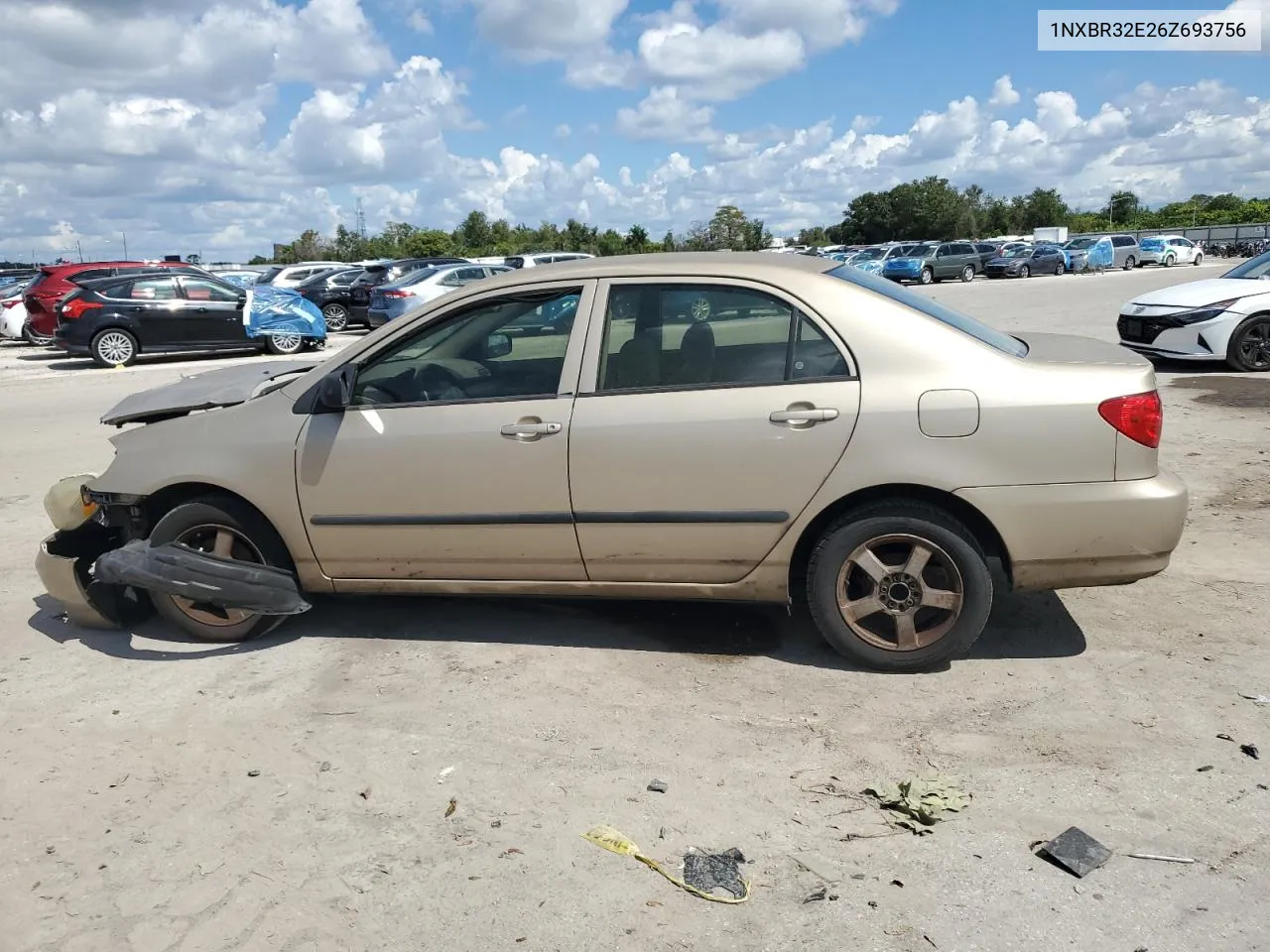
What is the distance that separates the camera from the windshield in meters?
11.9

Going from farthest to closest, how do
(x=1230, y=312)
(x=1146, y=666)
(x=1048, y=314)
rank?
(x=1048, y=314) < (x=1230, y=312) < (x=1146, y=666)

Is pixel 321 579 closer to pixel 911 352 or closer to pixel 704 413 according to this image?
pixel 704 413

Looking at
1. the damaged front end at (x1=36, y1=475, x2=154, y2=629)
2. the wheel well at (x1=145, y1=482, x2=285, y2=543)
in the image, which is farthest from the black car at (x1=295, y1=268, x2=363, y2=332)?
the wheel well at (x1=145, y1=482, x2=285, y2=543)

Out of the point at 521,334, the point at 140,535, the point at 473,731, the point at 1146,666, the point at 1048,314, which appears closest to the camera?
the point at 473,731

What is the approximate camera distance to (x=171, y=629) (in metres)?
4.98

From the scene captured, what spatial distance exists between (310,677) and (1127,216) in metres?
111

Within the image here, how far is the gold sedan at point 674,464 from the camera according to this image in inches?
153

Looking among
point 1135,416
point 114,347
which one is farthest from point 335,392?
point 114,347

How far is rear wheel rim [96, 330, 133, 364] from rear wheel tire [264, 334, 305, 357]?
2.31 meters

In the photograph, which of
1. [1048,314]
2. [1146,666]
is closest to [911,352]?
[1146,666]

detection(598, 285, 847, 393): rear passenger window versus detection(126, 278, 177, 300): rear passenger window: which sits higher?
detection(126, 278, 177, 300): rear passenger window

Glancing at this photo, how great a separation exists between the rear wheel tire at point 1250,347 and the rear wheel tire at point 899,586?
9.27 meters

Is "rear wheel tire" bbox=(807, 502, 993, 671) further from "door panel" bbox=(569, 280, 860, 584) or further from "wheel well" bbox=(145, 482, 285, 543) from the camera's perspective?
"wheel well" bbox=(145, 482, 285, 543)

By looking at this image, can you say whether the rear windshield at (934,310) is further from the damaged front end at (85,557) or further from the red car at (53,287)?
the red car at (53,287)
